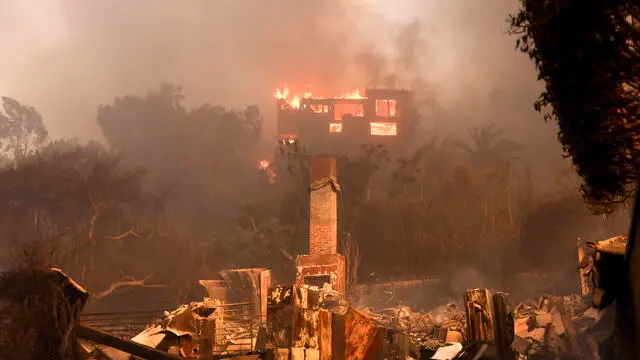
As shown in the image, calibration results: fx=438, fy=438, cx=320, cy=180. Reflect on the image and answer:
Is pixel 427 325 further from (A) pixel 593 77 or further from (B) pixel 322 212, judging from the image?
(A) pixel 593 77

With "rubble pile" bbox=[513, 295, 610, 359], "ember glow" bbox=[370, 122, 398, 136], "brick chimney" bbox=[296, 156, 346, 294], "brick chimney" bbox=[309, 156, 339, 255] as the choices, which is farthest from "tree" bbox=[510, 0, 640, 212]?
"ember glow" bbox=[370, 122, 398, 136]

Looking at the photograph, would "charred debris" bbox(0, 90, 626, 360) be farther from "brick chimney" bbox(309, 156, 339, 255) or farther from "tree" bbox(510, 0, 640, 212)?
"tree" bbox(510, 0, 640, 212)

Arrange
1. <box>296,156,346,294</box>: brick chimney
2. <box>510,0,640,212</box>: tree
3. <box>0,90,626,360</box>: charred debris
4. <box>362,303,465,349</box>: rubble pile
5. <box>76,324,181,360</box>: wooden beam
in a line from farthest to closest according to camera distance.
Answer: <box>296,156,346,294</box>: brick chimney, <box>362,303,465,349</box>: rubble pile, <box>76,324,181,360</box>: wooden beam, <box>0,90,626,360</box>: charred debris, <box>510,0,640,212</box>: tree

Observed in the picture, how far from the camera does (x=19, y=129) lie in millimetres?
70438

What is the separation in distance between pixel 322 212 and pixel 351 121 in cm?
2870

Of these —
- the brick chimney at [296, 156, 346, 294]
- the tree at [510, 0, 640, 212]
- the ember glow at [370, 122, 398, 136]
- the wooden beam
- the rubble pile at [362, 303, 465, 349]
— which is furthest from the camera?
the ember glow at [370, 122, 398, 136]

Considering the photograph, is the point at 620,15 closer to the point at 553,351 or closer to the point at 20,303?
the point at 20,303

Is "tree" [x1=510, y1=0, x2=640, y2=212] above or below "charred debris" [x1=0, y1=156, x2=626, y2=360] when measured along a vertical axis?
above

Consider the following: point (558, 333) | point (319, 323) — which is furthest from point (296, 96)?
point (319, 323)

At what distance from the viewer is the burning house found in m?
57.9

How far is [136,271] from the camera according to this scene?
41.2 meters

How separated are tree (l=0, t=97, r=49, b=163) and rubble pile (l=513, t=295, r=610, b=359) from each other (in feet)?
229

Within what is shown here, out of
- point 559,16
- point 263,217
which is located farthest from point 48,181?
point 559,16

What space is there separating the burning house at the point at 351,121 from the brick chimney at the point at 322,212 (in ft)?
84.4
